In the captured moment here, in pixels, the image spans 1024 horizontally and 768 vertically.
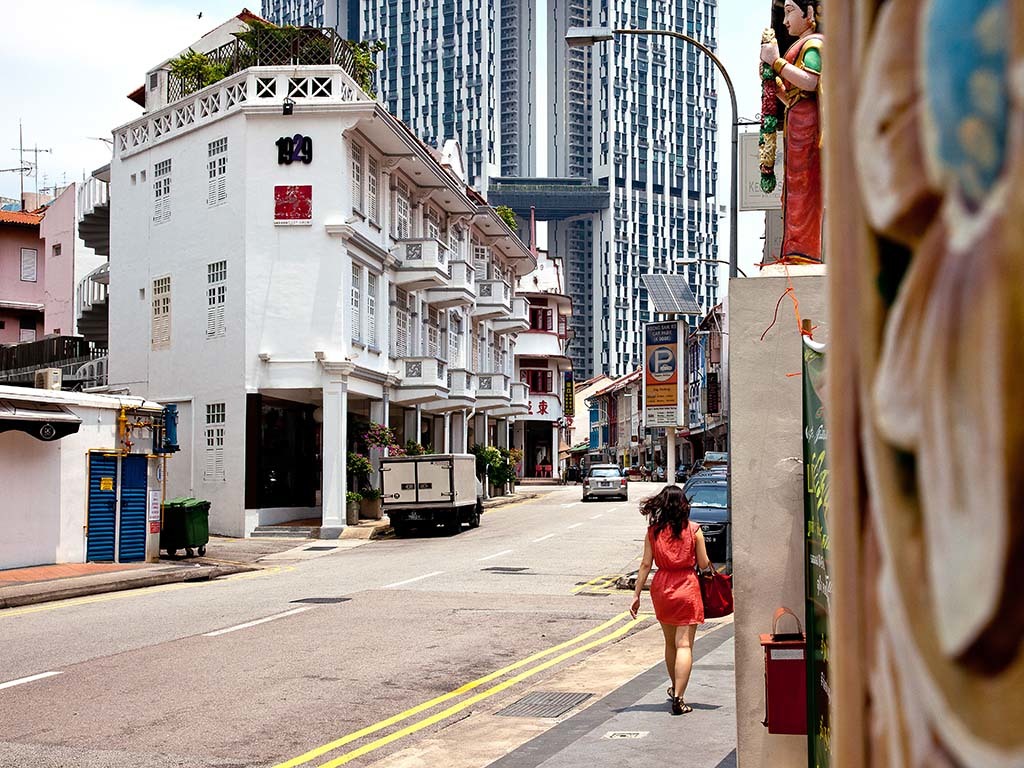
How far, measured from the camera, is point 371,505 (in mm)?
38656

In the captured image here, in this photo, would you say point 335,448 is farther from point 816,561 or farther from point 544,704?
point 816,561

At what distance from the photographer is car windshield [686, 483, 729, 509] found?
84.1 feet

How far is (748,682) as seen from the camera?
6.54m

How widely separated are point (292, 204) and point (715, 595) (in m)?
28.6

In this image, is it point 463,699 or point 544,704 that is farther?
point 463,699

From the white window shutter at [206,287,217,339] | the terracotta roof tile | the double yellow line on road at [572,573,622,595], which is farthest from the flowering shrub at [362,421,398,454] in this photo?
the terracotta roof tile

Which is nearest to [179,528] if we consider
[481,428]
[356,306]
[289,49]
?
[356,306]

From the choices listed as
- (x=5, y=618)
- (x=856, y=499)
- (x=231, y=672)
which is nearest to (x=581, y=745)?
(x=231, y=672)

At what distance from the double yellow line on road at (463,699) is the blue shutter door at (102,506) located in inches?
510

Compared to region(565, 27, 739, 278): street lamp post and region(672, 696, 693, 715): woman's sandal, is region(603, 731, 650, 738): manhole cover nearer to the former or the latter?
region(672, 696, 693, 715): woman's sandal

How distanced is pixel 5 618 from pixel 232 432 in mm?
18696

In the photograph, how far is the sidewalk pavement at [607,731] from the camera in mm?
8109

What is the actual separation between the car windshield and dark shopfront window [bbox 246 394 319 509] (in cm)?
1377

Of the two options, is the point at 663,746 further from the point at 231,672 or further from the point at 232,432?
the point at 232,432
